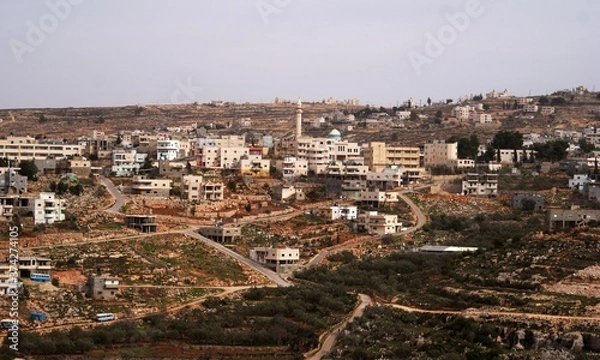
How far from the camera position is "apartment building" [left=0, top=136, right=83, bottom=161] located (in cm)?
6650

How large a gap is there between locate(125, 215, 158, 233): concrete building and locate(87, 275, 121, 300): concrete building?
869cm

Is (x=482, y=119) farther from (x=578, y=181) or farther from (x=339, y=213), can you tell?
(x=339, y=213)

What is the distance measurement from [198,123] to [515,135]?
37998 mm

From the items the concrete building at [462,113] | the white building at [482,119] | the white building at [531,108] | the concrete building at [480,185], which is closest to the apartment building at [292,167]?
the concrete building at [480,185]

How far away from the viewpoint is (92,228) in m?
49.4

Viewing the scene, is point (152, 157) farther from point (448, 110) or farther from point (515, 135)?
point (448, 110)

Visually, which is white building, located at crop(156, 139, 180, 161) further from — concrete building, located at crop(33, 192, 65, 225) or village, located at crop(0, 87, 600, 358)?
concrete building, located at crop(33, 192, 65, 225)

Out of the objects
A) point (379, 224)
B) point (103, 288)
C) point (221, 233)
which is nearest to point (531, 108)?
point (379, 224)

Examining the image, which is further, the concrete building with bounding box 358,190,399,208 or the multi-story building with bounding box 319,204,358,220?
the concrete building with bounding box 358,190,399,208

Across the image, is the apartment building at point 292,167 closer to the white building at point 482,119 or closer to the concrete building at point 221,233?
the concrete building at point 221,233

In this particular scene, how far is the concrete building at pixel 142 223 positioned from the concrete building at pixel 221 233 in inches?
81.4

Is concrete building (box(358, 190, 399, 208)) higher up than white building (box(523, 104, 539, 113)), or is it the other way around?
white building (box(523, 104, 539, 113))

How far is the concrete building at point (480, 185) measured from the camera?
63531mm

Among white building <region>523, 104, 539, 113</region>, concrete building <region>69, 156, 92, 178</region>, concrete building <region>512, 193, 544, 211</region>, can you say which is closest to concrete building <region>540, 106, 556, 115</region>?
white building <region>523, 104, 539, 113</region>
